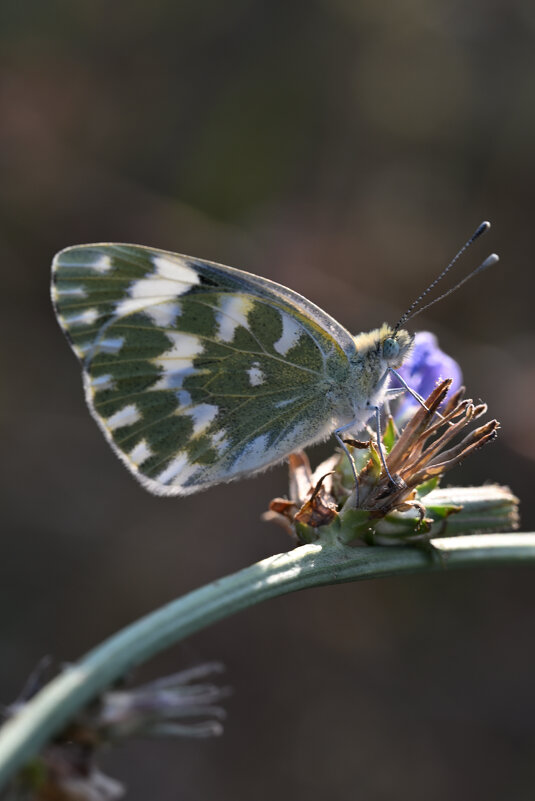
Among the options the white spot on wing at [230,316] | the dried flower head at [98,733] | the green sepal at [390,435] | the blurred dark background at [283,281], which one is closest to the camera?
the dried flower head at [98,733]

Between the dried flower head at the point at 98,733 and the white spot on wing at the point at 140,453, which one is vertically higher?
the white spot on wing at the point at 140,453

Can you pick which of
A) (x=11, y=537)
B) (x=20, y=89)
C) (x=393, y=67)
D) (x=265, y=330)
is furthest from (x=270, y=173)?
(x=265, y=330)

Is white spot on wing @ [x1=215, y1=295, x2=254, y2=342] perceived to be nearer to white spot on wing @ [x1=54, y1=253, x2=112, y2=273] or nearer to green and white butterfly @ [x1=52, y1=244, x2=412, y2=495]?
green and white butterfly @ [x1=52, y1=244, x2=412, y2=495]

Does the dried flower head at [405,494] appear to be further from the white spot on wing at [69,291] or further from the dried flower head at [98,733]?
the white spot on wing at [69,291]

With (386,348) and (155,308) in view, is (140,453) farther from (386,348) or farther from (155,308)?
(386,348)

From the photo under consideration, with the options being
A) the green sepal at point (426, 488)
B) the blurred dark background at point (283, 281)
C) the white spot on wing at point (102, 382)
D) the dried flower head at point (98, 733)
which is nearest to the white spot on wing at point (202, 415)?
the white spot on wing at point (102, 382)

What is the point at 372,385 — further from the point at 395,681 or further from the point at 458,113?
the point at 458,113

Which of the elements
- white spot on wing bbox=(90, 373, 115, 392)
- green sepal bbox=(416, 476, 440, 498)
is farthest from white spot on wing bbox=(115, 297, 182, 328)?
green sepal bbox=(416, 476, 440, 498)

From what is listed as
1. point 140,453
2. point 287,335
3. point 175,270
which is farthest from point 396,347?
point 140,453
